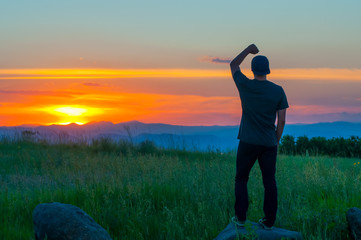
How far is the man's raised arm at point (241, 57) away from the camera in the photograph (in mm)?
5910

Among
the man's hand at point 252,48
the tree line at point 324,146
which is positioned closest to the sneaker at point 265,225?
the man's hand at point 252,48

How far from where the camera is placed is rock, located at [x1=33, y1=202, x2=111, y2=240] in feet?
16.4

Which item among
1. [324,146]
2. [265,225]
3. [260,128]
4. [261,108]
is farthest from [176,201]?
[324,146]

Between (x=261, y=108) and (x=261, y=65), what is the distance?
0.62 metres

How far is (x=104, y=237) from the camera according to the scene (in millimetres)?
5160

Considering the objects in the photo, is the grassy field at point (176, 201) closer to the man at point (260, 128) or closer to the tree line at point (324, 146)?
the man at point (260, 128)

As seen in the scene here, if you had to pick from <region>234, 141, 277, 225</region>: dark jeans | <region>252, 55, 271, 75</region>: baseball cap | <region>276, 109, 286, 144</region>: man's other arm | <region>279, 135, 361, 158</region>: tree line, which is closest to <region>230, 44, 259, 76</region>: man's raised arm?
<region>252, 55, 271, 75</region>: baseball cap

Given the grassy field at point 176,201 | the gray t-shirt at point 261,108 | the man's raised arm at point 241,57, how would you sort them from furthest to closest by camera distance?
the grassy field at point 176,201
the man's raised arm at point 241,57
the gray t-shirt at point 261,108

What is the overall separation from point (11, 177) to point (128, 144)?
697 cm

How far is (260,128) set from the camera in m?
5.58

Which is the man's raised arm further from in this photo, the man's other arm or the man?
the man's other arm

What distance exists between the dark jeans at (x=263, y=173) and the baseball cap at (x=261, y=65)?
1.07 metres

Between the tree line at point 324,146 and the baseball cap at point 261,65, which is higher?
the baseball cap at point 261,65

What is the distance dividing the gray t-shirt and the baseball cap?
0.14 m
